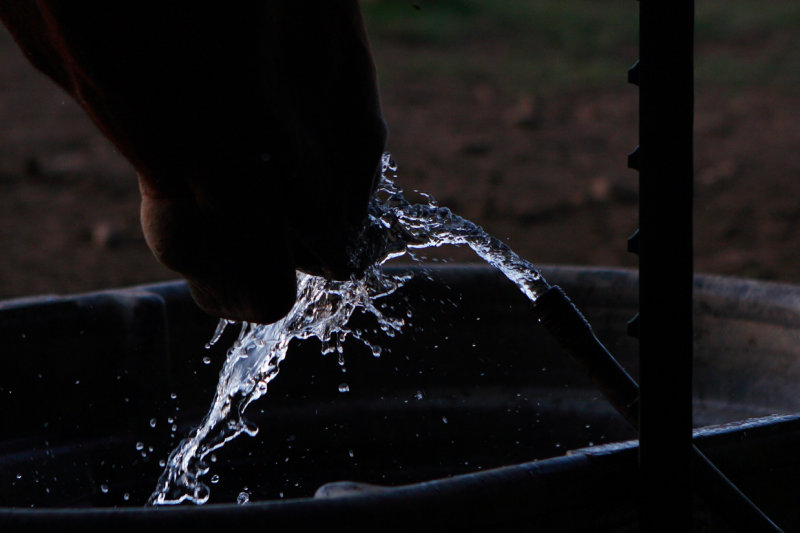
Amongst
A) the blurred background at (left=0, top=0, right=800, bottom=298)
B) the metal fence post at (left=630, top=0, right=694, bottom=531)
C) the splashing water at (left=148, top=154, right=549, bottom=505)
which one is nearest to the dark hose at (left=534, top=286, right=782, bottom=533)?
the metal fence post at (left=630, top=0, right=694, bottom=531)

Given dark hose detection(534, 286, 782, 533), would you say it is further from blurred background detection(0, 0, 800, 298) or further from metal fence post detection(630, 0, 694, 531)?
blurred background detection(0, 0, 800, 298)

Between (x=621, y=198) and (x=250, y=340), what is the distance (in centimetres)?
273

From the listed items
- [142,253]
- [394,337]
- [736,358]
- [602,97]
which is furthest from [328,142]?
[602,97]

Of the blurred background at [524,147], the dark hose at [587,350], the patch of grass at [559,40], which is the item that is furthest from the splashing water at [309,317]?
the patch of grass at [559,40]

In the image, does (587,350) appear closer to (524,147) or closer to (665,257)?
(665,257)

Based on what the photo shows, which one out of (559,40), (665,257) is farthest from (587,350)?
(559,40)

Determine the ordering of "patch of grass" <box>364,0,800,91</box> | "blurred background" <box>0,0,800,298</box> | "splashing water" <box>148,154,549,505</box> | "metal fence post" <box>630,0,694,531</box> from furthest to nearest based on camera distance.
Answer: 1. "patch of grass" <box>364,0,800,91</box>
2. "blurred background" <box>0,0,800,298</box>
3. "splashing water" <box>148,154,549,505</box>
4. "metal fence post" <box>630,0,694,531</box>

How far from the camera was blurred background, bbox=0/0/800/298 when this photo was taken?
129 inches

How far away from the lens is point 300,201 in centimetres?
81

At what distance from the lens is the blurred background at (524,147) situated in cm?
328

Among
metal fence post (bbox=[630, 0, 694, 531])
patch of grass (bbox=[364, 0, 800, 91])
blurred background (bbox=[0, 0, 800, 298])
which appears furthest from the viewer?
patch of grass (bbox=[364, 0, 800, 91])

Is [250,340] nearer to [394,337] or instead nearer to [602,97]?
[394,337]

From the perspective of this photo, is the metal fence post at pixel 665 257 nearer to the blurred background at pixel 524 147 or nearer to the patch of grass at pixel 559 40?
the blurred background at pixel 524 147

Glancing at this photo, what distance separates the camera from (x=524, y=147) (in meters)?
4.57
